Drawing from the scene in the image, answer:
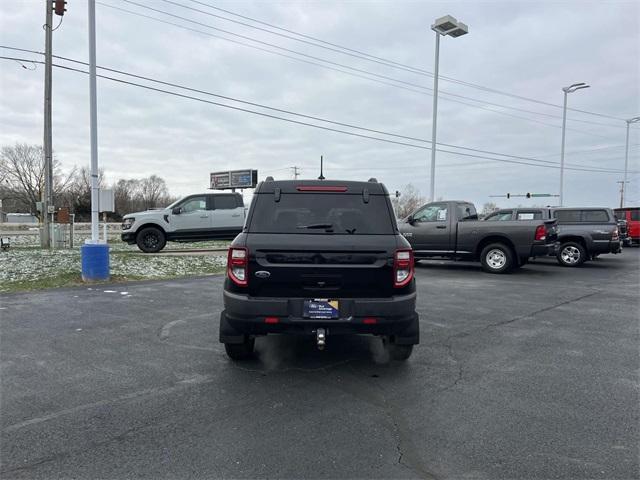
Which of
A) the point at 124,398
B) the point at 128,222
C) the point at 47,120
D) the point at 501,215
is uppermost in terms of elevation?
the point at 47,120

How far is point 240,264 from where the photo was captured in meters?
4.06

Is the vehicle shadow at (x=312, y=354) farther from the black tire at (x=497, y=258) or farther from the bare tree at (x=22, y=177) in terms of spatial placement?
the bare tree at (x=22, y=177)

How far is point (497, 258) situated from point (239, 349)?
402 inches

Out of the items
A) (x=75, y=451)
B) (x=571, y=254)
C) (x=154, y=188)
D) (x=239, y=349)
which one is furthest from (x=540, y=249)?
(x=154, y=188)

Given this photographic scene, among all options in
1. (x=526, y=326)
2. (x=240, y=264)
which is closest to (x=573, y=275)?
(x=526, y=326)

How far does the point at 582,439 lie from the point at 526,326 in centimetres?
358

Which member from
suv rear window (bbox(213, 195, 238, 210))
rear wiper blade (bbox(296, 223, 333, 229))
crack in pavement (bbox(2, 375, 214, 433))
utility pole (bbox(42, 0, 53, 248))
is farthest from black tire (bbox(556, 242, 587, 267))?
utility pole (bbox(42, 0, 53, 248))

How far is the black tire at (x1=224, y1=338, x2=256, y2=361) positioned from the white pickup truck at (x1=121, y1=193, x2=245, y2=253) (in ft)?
39.4

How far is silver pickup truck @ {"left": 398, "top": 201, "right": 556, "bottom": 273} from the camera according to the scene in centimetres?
1228

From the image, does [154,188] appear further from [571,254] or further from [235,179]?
[571,254]

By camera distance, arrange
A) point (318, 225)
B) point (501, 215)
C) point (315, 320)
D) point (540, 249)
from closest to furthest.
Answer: point (315, 320), point (318, 225), point (540, 249), point (501, 215)

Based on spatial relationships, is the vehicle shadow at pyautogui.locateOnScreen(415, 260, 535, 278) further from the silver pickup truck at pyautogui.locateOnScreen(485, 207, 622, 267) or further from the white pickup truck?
the white pickup truck

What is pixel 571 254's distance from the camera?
49.2ft

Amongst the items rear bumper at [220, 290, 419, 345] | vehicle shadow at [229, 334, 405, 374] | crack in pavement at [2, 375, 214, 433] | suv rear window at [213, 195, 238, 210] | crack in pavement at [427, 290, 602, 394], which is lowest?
crack in pavement at [2, 375, 214, 433]
